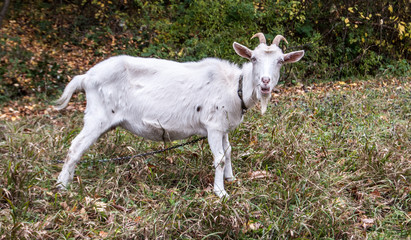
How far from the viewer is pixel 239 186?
4.09 m

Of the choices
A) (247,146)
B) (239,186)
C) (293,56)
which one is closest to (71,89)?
(239,186)

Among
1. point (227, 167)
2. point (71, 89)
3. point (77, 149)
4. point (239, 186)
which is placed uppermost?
point (71, 89)

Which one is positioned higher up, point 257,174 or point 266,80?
point 266,80

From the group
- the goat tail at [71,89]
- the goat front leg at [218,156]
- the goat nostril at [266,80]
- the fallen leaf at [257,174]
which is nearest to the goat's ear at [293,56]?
the goat nostril at [266,80]

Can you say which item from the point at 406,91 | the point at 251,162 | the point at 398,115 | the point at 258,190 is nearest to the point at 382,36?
the point at 406,91

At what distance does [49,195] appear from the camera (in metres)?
4.03

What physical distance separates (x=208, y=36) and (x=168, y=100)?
225 inches

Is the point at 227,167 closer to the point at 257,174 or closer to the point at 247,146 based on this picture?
the point at 257,174

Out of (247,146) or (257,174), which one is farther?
(247,146)

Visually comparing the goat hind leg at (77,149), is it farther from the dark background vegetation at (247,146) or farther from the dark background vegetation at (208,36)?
the dark background vegetation at (208,36)

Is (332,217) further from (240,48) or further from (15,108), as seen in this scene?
(15,108)

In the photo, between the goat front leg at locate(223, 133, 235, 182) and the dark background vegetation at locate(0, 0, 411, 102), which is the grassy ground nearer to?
the goat front leg at locate(223, 133, 235, 182)

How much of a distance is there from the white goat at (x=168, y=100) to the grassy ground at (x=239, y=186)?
0.41 m

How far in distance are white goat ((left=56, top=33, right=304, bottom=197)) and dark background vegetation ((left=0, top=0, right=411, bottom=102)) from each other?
4654 mm
